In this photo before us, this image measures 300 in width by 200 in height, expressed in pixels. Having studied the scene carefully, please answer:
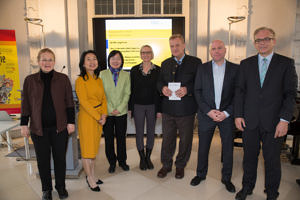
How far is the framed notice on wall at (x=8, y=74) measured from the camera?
12.8ft

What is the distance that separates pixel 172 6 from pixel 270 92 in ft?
12.2

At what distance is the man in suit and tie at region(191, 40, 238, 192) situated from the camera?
2344mm

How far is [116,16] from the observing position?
16.6 ft

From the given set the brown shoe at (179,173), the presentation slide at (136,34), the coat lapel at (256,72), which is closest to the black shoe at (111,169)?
the brown shoe at (179,173)

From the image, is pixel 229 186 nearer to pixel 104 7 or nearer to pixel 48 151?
pixel 48 151

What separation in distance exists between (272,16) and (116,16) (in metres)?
3.37

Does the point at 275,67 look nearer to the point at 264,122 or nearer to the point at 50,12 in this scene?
the point at 264,122

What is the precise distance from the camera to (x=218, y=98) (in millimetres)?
2396

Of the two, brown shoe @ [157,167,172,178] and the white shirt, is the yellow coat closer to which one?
brown shoe @ [157,167,172,178]

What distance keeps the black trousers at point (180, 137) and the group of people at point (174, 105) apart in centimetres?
1

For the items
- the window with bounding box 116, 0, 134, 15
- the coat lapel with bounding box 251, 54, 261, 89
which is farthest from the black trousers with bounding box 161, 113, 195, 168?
the window with bounding box 116, 0, 134, 15

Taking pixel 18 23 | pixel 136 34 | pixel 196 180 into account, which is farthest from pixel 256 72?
pixel 18 23

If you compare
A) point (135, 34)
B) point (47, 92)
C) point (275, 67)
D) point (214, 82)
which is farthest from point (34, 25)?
point (275, 67)

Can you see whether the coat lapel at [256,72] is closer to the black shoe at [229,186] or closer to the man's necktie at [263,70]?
the man's necktie at [263,70]
